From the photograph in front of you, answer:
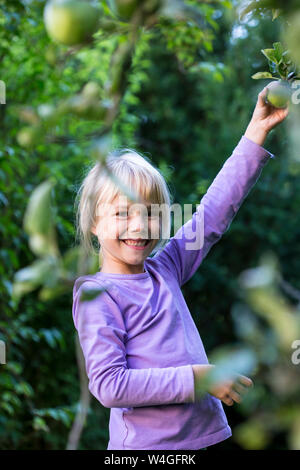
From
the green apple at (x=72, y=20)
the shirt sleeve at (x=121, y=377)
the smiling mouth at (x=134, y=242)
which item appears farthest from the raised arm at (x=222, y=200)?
the green apple at (x=72, y=20)

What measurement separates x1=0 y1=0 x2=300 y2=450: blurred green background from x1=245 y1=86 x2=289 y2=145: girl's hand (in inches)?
5.2

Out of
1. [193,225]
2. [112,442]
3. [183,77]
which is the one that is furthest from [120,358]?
[183,77]

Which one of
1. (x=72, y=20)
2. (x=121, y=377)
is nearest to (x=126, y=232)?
(x=121, y=377)

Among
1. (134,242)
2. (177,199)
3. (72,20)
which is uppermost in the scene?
(72,20)

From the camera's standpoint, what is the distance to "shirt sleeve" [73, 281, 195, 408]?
0.86 m

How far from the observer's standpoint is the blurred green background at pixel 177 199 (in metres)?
0.26

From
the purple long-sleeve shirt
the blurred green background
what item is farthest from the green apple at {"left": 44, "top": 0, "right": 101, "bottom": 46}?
the purple long-sleeve shirt

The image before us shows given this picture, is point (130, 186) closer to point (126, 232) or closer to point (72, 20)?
point (126, 232)

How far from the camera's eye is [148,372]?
0.87 meters

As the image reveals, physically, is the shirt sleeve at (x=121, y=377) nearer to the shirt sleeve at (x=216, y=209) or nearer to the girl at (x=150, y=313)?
the girl at (x=150, y=313)

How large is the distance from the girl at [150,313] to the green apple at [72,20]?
0.55 meters

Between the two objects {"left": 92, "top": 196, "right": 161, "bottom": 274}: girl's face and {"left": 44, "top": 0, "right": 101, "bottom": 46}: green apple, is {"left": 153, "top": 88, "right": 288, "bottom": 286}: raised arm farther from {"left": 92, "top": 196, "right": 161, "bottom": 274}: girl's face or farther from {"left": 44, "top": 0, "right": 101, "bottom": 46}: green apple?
{"left": 44, "top": 0, "right": 101, "bottom": 46}: green apple

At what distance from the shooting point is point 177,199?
3.98 m

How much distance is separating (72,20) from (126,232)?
0.70 m
